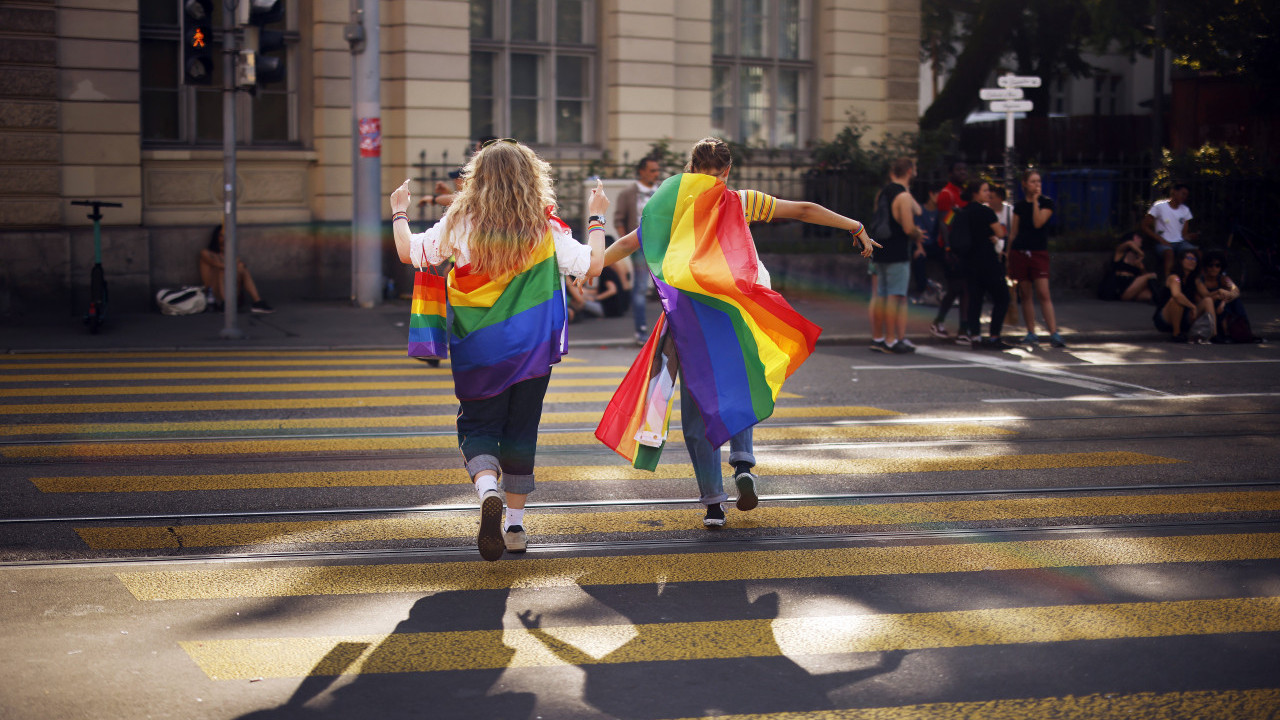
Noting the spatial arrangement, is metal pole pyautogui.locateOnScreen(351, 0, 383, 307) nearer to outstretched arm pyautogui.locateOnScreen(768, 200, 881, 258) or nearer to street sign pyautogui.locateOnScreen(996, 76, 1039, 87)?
street sign pyautogui.locateOnScreen(996, 76, 1039, 87)

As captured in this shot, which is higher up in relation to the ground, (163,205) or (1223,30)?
(1223,30)

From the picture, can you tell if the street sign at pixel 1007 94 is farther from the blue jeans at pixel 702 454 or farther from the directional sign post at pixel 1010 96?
the blue jeans at pixel 702 454

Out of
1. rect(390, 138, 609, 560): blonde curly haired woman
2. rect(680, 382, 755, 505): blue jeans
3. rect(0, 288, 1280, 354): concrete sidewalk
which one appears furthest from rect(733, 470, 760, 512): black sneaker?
rect(0, 288, 1280, 354): concrete sidewalk

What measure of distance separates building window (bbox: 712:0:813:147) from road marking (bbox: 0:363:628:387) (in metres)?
9.65

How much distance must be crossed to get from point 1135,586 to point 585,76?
50.7 ft

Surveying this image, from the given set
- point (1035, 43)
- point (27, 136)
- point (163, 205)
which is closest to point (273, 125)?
point (163, 205)

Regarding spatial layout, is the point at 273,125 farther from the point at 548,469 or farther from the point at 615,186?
the point at 548,469

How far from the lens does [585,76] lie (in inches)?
775

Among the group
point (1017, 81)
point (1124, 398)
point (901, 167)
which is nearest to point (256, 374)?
point (901, 167)

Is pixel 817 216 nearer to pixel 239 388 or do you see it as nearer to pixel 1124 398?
pixel 1124 398

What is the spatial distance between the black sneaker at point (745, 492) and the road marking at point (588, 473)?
3.29 ft

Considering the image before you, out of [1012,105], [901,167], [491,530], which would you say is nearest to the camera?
[491,530]

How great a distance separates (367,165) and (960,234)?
7156mm

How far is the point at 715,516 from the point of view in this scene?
20.6 feet
